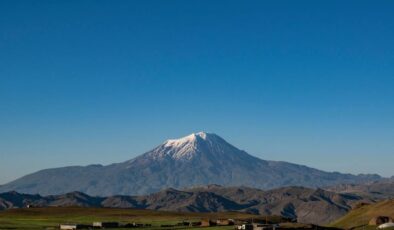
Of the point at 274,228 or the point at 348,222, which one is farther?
the point at 348,222

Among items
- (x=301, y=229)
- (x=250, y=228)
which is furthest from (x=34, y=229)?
(x=301, y=229)

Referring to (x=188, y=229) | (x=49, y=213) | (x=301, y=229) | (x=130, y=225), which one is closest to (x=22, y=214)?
(x=49, y=213)

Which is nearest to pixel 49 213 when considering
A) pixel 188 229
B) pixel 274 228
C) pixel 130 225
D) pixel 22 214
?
pixel 22 214

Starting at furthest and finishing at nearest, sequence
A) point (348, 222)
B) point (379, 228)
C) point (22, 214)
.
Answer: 1. point (22, 214)
2. point (348, 222)
3. point (379, 228)

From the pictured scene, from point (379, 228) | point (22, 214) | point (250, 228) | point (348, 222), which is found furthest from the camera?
point (22, 214)

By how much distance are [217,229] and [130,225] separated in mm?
20492

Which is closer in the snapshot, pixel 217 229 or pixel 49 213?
pixel 217 229

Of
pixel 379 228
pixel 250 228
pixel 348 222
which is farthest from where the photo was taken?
pixel 348 222

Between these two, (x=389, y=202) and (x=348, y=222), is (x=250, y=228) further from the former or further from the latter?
(x=389, y=202)

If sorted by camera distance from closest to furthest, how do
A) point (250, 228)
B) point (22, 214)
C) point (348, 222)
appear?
1. point (250, 228)
2. point (348, 222)
3. point (22, 214)

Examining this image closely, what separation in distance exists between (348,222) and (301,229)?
5081 cm

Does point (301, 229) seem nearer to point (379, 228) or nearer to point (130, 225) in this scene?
point (379, 228)

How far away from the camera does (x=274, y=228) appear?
111 meters

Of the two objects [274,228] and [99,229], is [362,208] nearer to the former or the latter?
[274,228]
